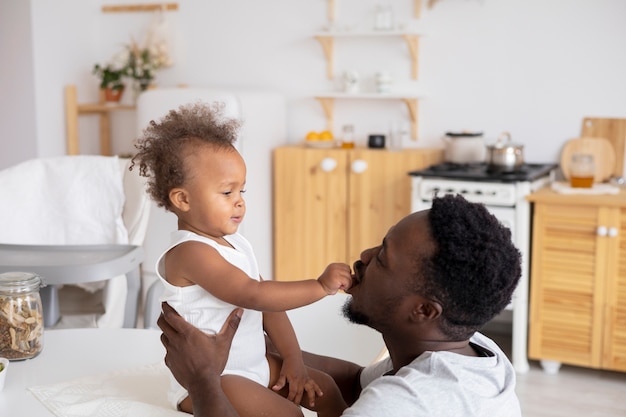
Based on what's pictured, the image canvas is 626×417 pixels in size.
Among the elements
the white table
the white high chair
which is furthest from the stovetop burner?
the white table

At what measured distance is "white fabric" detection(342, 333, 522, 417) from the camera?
1097mm

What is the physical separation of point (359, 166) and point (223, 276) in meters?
2.62

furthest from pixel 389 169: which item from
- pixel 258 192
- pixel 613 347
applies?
pixel 613 347

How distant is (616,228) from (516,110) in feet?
2.98

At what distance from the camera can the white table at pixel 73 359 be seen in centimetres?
158

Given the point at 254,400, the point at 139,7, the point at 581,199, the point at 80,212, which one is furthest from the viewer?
the point at 139,7

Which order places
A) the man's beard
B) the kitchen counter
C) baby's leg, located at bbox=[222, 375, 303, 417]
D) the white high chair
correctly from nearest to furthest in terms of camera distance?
1. the man's beard
2. baby's leg, located at bbox=[222, 375, 303, 417]
3. the white high chair
4. the kitchen counter

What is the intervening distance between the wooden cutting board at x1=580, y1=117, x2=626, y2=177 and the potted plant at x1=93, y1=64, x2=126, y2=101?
2515mm

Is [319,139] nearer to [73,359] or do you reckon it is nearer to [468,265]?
[73,359]

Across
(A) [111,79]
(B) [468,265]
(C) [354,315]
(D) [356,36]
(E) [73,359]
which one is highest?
(D) [356,36]

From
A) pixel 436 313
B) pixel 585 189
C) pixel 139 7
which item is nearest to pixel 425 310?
pixel 436 313

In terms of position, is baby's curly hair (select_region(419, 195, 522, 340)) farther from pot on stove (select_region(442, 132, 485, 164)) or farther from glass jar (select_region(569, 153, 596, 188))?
pot on stove (select_region(442, 132, 485, 164))

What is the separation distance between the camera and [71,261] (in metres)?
2.42

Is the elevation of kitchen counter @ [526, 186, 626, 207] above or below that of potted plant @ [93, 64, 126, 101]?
below
